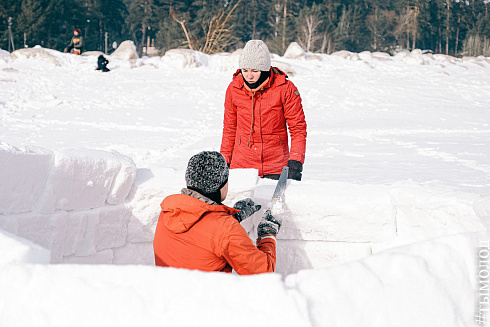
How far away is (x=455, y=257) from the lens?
135cm

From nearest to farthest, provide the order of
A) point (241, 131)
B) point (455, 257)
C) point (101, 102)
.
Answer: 1. point (455, 257)
2. point (241, 131)
3. point (101, 102)

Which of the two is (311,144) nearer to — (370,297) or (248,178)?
(248,178)

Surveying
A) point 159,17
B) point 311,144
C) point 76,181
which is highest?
point 159,17

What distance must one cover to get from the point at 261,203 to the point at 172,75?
12948 mm

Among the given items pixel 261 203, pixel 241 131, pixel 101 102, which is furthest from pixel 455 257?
pixel 101 102

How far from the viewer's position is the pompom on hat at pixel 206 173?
1.97 meters

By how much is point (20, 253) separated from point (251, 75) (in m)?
1.80

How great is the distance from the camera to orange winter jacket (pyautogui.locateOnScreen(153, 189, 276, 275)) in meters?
1.88

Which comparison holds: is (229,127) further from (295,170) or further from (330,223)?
(330,223)

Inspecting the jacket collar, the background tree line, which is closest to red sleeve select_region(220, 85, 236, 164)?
the jacket collar

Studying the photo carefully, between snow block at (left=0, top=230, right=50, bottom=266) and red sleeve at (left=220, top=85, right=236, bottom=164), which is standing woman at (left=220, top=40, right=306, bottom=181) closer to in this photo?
red sleeve at (left=220, top=85, right=236, bottom=164)

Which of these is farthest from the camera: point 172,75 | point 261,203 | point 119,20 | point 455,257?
point 119,20

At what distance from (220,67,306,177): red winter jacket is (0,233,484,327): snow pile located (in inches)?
68.1

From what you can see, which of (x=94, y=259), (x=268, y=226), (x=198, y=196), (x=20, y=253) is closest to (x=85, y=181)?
(x=94, y=259)
